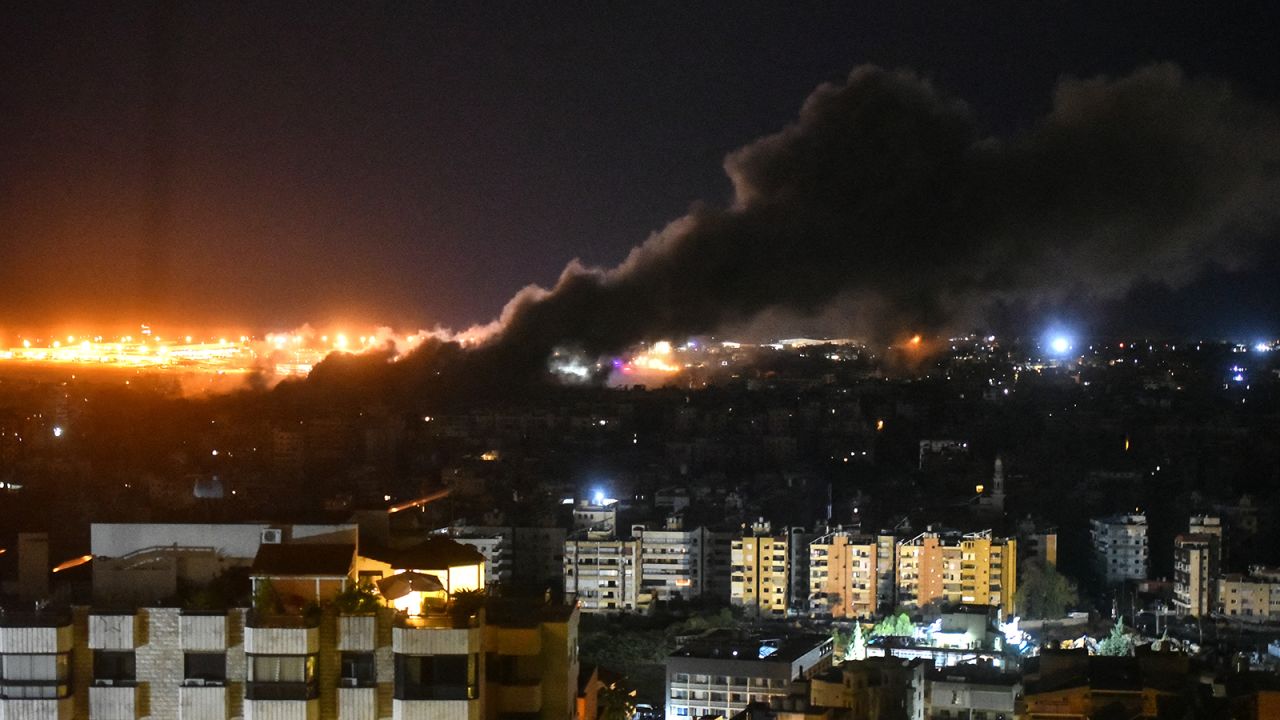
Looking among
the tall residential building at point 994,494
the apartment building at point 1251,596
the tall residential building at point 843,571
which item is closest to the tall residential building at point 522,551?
the tall residential building at point 843,571

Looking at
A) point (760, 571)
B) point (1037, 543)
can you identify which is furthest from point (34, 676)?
point (1037, 543)

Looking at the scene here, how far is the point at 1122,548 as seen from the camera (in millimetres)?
14289

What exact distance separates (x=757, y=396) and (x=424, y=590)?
1834 centimetres

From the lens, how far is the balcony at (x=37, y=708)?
2549 millimetres

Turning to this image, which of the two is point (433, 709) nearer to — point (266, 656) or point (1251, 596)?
point (266, 656)

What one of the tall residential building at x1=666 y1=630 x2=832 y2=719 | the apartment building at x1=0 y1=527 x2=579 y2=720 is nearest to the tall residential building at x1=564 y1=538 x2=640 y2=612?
the tall residential building at x1=666 y1=630 x2=832 y2=719

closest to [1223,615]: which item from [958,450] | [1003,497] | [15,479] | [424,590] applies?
[1003,497]

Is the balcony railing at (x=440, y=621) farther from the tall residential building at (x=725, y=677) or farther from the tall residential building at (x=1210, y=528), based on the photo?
the tall residential building at (x=1210, y=528)

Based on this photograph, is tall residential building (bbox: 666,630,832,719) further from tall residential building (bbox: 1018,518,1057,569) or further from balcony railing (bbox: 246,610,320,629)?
balcony railing (bbox: 246,610,320,629)

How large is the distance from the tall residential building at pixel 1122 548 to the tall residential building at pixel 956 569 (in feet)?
5.06

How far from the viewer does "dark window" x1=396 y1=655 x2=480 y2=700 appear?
8.29 feet

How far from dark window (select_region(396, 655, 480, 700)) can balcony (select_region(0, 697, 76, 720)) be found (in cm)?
51

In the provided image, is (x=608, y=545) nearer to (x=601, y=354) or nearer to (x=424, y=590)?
(x=601, y=354)

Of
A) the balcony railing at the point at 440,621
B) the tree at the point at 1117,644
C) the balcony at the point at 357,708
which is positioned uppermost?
the balcony railing at the point at 440,621
